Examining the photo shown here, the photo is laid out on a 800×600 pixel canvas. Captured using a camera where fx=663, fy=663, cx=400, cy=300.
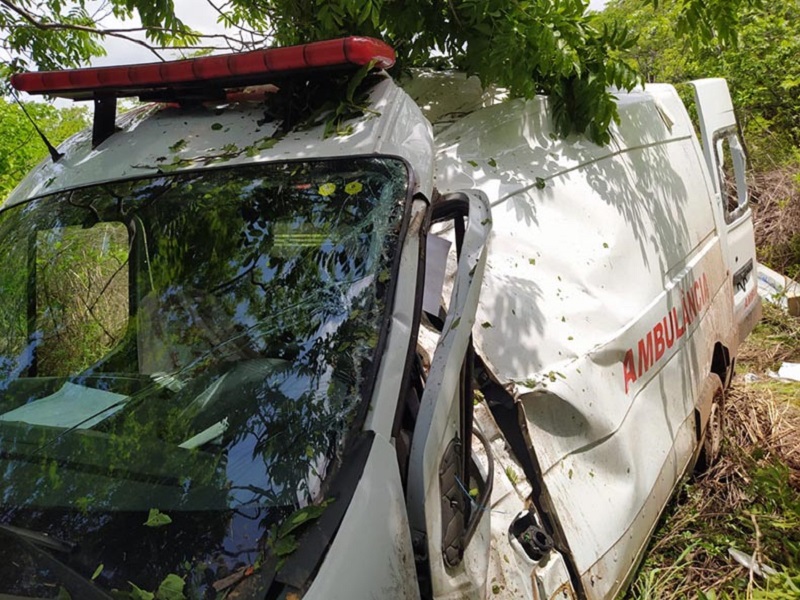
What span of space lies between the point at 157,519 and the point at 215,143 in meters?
1.14

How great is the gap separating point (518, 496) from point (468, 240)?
0.76 metres

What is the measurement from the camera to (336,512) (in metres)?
1.22

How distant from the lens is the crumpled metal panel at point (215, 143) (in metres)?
1.77

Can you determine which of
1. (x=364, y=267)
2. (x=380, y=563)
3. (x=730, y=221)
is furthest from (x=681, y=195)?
(x=380, y=563)

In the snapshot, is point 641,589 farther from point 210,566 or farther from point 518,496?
point 210,566

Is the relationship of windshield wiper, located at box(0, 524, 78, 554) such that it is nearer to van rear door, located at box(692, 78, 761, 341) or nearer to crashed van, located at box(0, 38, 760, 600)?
crashed van, located at box(0, 38, 760, 600)

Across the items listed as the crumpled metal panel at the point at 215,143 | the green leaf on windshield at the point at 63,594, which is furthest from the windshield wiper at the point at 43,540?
the crumpled metal panel at the point at 215,143

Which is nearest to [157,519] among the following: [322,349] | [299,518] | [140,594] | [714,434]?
[140,594]

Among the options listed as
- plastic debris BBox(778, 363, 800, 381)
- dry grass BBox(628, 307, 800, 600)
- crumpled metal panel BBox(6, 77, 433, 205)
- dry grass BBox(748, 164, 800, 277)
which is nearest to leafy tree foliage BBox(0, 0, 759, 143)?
crumpled metal panel BBox(6, 77, 433, 205)

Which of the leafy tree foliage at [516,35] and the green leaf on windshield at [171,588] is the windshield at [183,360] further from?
A: the leafy tree foliage at [516,35]

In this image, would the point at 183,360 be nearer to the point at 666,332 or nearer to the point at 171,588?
the point at 171,588

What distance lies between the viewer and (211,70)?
186 cm

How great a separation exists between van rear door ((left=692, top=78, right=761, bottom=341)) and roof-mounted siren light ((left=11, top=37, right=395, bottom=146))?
2856 millimetres

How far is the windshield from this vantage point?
1264 millimetres
